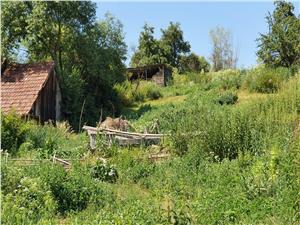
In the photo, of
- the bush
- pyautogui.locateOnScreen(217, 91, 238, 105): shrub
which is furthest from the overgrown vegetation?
pyautogui.locateOnScreen(217, 91, 238, 105): shrub

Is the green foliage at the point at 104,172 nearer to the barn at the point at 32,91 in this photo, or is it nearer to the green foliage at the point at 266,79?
the barn at the point at 32,91

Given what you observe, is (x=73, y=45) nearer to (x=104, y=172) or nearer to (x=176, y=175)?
(x=104, y=172)

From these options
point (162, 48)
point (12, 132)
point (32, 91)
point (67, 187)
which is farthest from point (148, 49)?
point (67, 187)

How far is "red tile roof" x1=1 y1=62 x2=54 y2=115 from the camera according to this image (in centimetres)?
2061

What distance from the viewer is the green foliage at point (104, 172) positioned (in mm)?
9710

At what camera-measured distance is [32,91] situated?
2138 centimetres

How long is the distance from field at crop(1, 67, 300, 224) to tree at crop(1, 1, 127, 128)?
37.3 ft

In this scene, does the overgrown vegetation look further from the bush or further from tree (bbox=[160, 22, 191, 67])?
tree (bbox=[160, 22, 191, 67])

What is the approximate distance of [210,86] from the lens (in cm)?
3000

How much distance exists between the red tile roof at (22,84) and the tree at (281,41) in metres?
14.8

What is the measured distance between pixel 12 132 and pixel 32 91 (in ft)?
25.1

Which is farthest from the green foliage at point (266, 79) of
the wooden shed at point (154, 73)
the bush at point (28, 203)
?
the bush at point (28, 203)

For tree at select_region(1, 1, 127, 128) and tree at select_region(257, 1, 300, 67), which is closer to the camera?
tree at select_region(1, 1, 127, 128)

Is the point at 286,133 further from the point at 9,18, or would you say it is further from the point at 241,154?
the point at 9,18
